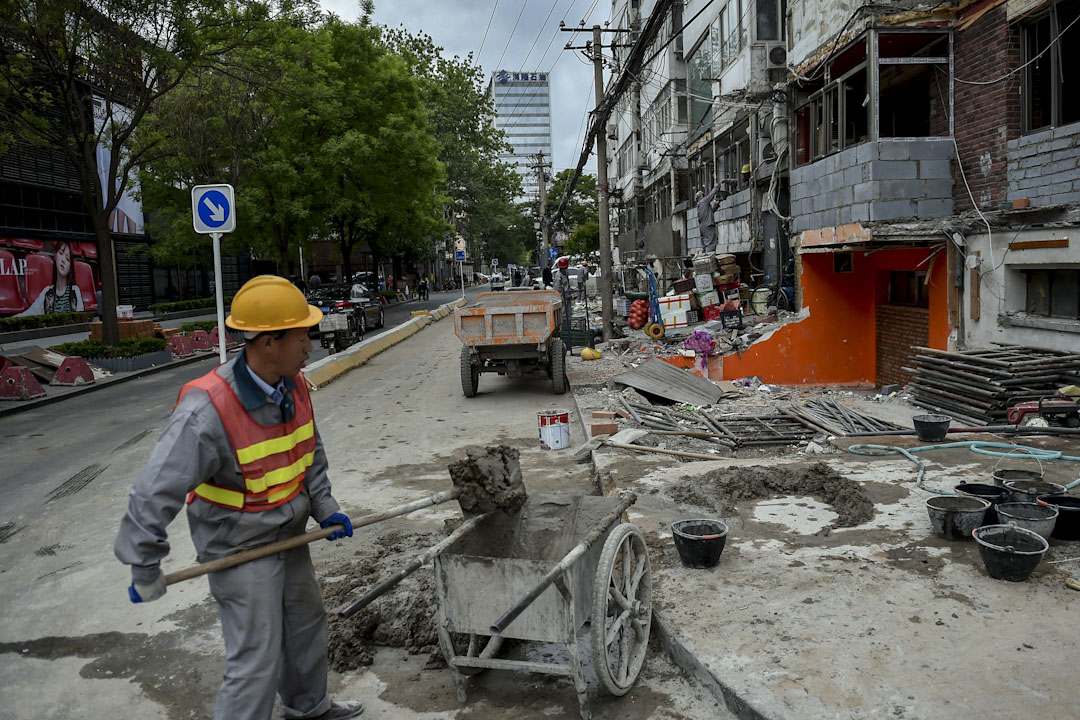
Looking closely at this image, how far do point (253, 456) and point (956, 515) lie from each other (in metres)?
4.23

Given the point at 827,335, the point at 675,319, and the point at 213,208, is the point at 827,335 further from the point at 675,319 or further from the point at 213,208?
the point at 213,208

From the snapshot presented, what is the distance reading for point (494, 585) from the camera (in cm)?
Result: 359

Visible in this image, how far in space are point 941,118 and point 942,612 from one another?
9165 mm

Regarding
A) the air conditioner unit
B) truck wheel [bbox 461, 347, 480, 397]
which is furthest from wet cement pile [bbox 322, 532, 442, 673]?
the air conditioner unit

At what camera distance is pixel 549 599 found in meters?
3.55

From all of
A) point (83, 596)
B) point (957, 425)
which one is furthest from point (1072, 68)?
point (83, 596)

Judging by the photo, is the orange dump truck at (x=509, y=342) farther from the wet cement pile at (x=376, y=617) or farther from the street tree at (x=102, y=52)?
the street tree at (x=102, y=52)

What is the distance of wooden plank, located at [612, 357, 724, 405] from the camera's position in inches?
435

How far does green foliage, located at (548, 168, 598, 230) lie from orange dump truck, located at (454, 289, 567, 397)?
54.8 metres

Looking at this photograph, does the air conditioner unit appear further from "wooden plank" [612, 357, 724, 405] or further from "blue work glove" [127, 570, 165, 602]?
"blue work glove" [127, 570, 165, 602]

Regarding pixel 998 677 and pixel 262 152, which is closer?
pixel 998 677

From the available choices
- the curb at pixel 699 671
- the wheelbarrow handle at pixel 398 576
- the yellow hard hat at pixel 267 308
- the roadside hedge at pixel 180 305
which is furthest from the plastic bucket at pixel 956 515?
the roadside hedge at pixel 180 305

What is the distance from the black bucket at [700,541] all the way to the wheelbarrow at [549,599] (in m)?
0.71

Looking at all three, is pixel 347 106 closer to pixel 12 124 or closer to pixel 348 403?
pixel 12 124
